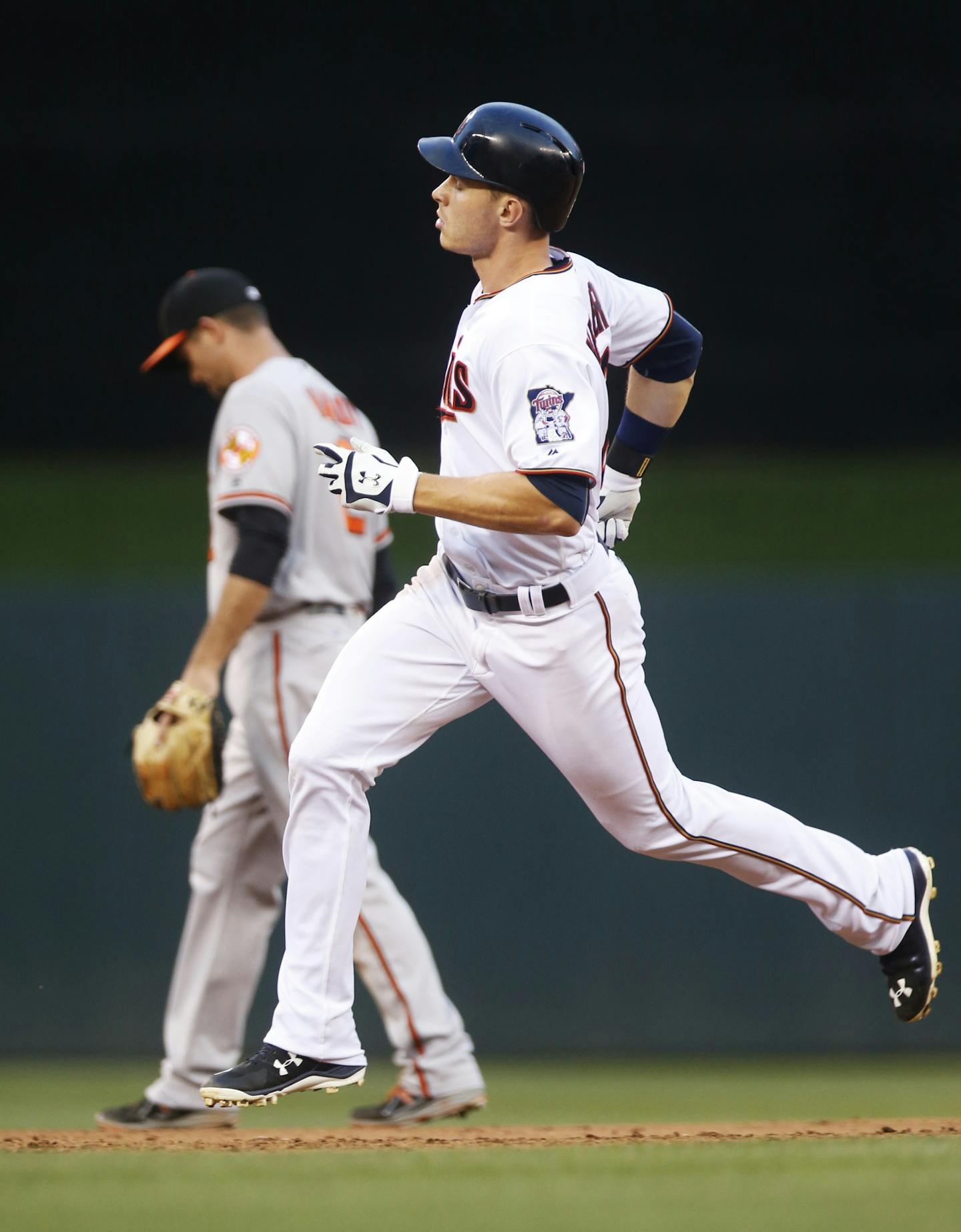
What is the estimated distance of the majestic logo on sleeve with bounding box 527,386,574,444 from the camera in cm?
284

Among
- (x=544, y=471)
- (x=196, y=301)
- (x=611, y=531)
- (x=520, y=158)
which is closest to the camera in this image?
(x=544, y=471)

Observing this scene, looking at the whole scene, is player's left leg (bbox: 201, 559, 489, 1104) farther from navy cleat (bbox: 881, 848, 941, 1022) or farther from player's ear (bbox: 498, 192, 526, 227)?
navy cleat (bbox: 881, 848, 941, 1022)

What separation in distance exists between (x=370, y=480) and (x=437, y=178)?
488cm

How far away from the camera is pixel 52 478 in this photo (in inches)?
303

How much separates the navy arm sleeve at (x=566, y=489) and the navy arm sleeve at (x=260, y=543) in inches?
47.6

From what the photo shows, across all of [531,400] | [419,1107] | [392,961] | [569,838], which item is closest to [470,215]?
[531,400]

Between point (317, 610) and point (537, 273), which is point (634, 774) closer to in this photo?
point (537, 273)

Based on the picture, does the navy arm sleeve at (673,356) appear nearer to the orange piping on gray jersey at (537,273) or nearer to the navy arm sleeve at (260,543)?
the orange piping on gray jersey at (537,273)

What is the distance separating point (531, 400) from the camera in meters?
2.85

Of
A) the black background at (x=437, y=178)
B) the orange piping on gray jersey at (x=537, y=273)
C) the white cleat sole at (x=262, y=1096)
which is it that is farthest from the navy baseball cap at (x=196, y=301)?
the black background at (x=437, y=178)

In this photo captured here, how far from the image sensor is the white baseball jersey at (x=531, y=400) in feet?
9.35

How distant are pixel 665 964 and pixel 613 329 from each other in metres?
2.60

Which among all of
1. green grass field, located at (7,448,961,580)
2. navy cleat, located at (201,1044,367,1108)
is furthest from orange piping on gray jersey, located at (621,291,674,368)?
green grass field, located at (7,448,961,580)

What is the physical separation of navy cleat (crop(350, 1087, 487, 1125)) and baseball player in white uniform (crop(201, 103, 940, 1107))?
100 cm
